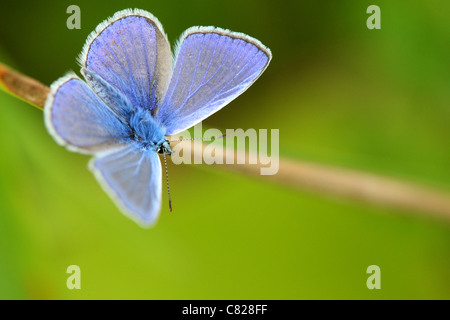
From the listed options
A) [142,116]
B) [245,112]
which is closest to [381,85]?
[245,112]

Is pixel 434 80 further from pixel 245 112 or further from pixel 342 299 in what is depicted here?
pixel 342 299

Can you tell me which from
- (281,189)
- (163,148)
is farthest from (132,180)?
(281,189)

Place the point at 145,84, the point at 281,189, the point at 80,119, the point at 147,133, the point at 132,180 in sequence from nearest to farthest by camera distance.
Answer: the point at 132,180 < the point at 80,119 < the point at 147,133 < the point at 145,84 < the point at 281,189

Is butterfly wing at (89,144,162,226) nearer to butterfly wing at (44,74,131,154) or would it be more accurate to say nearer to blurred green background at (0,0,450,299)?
butterfly wing at (44,74,131,154)

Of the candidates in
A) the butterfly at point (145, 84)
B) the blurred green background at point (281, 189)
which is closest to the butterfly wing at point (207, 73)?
the butterfly at point (145, 84)

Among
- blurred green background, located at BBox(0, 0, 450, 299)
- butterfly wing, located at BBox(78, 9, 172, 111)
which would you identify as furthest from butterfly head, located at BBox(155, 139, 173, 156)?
blurred green background, located at BBox(0, 0, 450, 299)

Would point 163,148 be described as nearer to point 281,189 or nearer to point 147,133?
point 147,133
